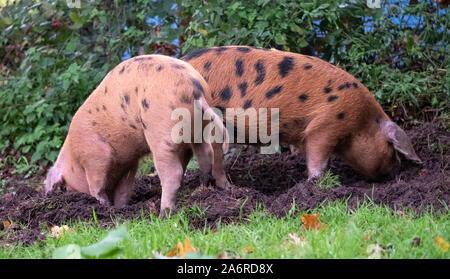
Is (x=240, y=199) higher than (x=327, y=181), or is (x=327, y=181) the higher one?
(x=240, y=199)

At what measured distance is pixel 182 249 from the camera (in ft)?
11.1

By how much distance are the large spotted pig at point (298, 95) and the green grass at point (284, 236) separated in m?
1.20

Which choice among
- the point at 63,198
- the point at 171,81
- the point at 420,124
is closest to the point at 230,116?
the point at 171,81

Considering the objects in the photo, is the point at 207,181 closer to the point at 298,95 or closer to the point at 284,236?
A: the point at 298,95

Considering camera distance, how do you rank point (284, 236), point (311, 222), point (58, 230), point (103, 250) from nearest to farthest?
1. point (103, 250)
2. point (284, 236)
3. point (311, 222)
4. point (58, 230)

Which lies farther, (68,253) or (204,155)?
(204,155)

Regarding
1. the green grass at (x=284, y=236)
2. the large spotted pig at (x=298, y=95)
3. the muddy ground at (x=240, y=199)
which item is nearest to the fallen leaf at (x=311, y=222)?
the green grass at (x=284, y=236)

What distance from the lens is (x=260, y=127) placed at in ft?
17.7

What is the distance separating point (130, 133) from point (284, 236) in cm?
180

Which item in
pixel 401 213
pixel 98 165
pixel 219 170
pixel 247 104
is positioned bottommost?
pixel 219 170

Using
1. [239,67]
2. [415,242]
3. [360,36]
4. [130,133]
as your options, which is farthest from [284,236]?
[360,36]

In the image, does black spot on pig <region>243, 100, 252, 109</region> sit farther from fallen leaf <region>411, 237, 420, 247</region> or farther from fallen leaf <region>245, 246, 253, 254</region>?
fallen leaf <region>411, 237, 420, 247</region>

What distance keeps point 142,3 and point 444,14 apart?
3.82 meters

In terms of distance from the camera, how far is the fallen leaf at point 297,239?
11.1 feet
